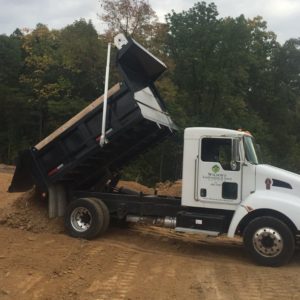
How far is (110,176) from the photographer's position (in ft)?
37.6

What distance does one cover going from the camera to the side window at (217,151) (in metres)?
9.50

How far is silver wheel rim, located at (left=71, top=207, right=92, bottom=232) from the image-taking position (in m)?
10.6

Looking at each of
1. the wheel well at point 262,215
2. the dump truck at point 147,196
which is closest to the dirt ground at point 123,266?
the dump truck at point 147,196

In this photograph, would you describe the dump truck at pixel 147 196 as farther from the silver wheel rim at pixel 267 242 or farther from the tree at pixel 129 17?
the tree at pixel 129 17

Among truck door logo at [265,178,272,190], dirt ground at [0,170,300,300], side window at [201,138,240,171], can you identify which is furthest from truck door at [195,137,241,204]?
dirt ground at [0,170,300,300]

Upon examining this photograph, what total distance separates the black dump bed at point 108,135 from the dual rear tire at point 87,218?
69 centimetres

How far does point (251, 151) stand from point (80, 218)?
12.2 ft

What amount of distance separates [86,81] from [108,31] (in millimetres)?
6043

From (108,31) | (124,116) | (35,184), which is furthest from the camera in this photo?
Answer: (108,31)

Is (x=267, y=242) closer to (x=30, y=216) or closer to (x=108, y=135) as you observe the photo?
(x=108, y=135)

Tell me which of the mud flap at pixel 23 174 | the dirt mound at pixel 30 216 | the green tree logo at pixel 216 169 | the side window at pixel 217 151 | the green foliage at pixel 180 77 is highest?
the green foliage at pixel 180 77

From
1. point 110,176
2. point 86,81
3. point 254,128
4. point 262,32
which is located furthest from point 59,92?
point 110,176

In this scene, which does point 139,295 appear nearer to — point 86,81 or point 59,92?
point 86,81

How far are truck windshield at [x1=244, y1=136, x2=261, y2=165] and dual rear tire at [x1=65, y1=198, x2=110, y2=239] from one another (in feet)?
10.2
